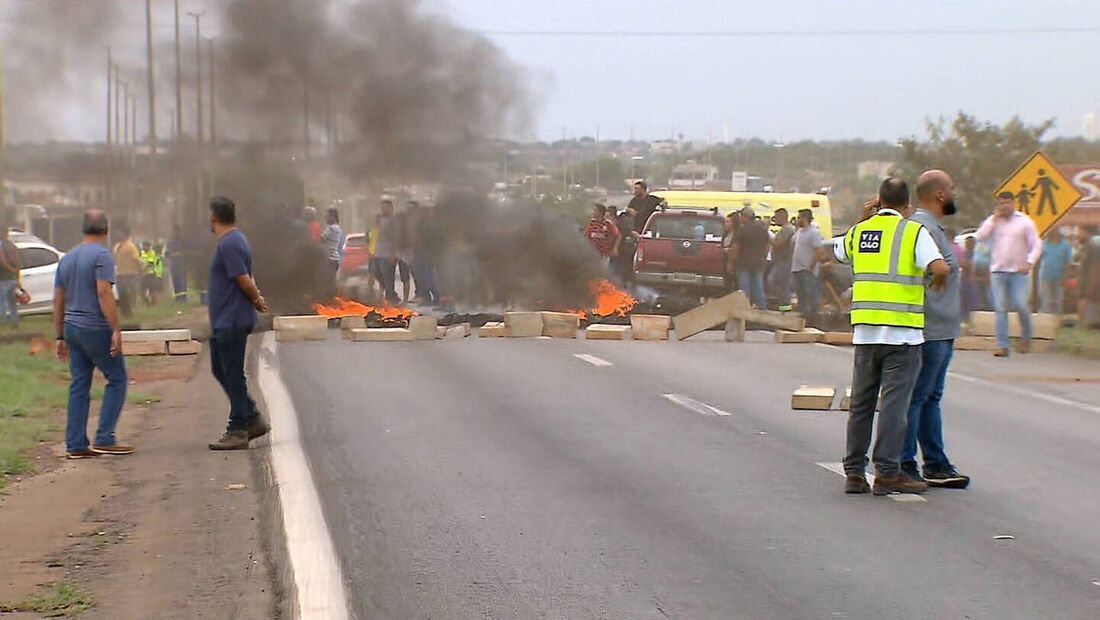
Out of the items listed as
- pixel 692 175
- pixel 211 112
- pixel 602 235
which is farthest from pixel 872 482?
pixel 692 175

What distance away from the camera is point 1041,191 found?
19.2 metres

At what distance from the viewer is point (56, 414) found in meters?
12.4

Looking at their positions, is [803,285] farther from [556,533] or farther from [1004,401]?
[556,533]

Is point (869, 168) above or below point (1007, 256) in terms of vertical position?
above

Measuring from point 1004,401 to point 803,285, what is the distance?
8580 millimetres

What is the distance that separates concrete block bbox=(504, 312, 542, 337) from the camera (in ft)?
61.7

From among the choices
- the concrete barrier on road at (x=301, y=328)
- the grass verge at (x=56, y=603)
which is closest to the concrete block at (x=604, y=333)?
the concrete barrier on road at (x=301, y=328)

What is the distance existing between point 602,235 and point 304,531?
16.9 meters

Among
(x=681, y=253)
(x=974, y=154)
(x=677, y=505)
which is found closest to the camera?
(x=677, y=505)

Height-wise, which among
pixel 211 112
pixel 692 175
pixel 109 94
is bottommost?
pixel 692 175

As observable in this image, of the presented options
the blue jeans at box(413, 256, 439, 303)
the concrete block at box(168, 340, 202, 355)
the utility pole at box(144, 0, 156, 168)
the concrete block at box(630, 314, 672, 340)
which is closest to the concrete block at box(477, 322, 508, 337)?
the concrete block at box(630, 314, 672, 340)

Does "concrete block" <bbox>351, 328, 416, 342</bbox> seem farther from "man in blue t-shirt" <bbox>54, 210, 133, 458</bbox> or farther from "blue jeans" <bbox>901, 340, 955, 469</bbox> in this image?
"blue jeans" <bbox>901, 340, 955, 469</bbox>

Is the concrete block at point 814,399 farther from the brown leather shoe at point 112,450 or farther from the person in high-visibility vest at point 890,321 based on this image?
the brown leather shoe at point 112,450

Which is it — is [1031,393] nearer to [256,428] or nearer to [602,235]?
[256,428]
